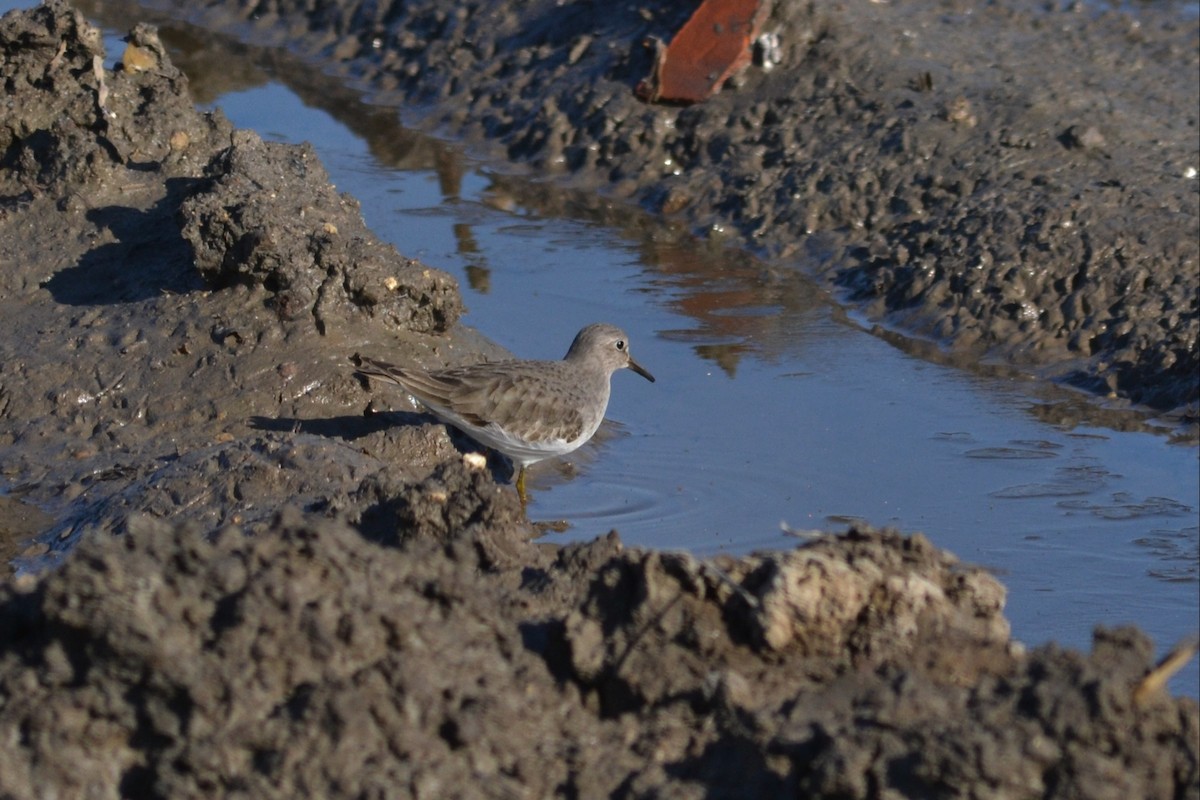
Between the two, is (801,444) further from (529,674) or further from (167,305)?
(529,674)

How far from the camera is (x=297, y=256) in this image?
7609mm

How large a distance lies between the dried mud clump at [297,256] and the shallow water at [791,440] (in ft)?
3.62

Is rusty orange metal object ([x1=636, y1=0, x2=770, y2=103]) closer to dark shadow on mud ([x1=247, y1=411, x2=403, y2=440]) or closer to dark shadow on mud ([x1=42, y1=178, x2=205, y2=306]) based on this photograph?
dark shadow on mud ([x1=42, y1=178, x2=205, y2=306])

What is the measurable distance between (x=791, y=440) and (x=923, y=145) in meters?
3.65

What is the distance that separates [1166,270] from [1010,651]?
6.47m

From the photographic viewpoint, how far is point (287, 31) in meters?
15.7

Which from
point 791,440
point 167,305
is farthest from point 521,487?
point 167,305

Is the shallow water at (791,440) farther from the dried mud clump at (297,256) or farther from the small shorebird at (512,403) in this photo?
the dried mud clump at (297,256)

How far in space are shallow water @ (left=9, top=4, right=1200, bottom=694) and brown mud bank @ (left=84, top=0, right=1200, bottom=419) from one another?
480 mm

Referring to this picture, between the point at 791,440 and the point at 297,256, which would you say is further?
the point at 791,440

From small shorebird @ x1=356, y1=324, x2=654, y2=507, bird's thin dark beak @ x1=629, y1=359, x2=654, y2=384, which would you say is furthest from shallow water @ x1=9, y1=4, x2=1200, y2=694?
small shorebird @ x1=356, y1=324, x2=654, y2=507

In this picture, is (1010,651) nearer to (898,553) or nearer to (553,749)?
(898,553)

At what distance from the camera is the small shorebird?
23.8 feet

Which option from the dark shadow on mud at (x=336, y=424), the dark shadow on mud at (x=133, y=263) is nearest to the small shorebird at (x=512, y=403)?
the dark shadow on mud at (x=336, y=424)
